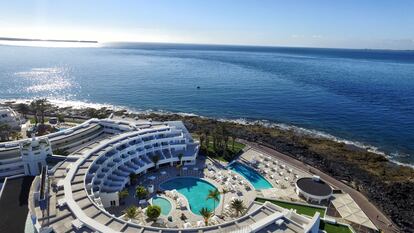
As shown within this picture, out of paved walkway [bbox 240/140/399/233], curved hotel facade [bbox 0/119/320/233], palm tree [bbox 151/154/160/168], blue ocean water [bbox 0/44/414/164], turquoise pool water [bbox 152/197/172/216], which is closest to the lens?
curved hotel facade [bbox 0/119/320/233]

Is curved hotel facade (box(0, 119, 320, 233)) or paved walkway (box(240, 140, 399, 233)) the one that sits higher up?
curved hotel facade (box(0, 119, 320, 233))

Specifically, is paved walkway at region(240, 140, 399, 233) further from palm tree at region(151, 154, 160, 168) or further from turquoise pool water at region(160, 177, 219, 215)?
palm tree at region(151, 154, 160, 168)

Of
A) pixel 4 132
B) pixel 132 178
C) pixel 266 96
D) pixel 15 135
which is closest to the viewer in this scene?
pixel 132 178

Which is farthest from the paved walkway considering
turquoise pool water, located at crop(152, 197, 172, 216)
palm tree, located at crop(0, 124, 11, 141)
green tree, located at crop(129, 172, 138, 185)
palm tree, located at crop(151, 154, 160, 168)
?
palm tree, located at crop(0, 124, 11, 141)

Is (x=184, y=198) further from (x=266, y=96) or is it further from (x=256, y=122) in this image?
(x=266, y=96)

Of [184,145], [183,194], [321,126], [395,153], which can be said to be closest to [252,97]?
[321,126]

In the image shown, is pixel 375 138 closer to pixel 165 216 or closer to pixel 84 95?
pixel 165 216

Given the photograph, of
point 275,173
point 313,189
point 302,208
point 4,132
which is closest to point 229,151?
point 275,173
